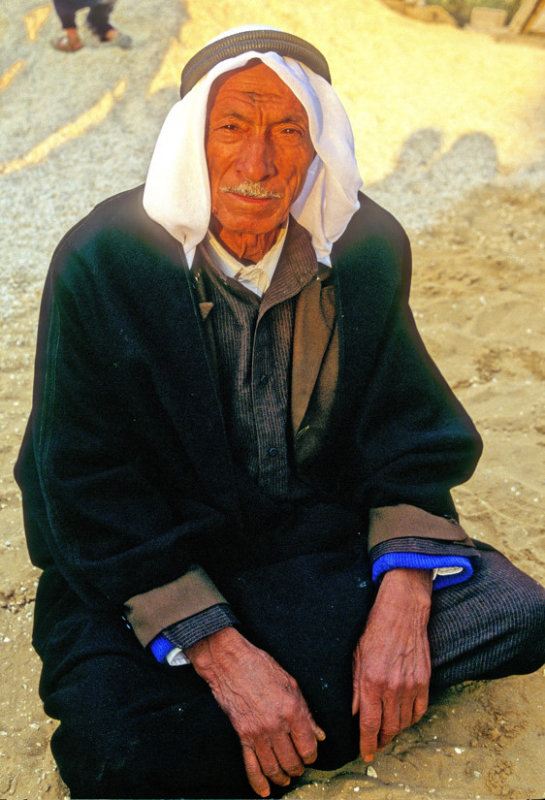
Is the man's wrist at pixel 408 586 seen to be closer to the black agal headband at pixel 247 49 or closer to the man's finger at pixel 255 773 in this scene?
the man's finger at pixel 255 773

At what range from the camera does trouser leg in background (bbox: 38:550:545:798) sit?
6.05ft

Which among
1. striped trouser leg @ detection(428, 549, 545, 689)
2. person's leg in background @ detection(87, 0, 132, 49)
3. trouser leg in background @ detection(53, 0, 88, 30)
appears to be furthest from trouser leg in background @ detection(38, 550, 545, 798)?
person's leg in background @ detection(87, 0, 132, 49)

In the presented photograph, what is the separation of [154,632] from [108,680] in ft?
0.53

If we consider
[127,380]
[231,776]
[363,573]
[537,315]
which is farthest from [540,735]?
[537,315]

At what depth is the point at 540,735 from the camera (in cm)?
224

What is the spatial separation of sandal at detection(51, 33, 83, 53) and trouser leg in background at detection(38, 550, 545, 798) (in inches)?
275

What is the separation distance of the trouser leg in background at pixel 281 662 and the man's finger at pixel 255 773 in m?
0.03

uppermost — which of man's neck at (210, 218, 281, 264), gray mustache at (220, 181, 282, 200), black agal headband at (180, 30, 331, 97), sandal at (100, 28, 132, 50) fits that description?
black agal headband at (180, 30, 331, 97)

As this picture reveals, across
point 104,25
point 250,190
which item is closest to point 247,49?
point 250,190

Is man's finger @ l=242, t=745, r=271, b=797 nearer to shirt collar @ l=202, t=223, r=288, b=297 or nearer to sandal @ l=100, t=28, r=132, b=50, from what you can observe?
shirt collar @ l=202, t=223, r=288, b=297

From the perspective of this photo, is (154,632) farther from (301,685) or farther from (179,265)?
(179,265)

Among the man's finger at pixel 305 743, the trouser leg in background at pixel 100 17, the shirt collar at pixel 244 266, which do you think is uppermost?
the shirt collar at pixel 244 266

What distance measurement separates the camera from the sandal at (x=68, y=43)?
7632mm

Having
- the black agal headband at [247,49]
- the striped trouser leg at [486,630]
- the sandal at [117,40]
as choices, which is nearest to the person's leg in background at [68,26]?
the sandal at [117,40]
